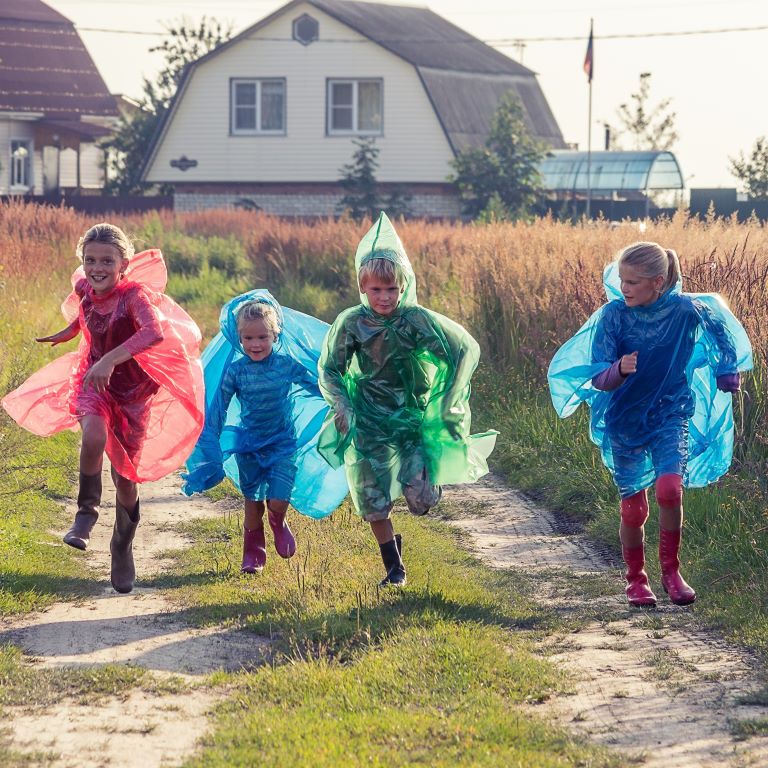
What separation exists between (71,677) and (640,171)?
118 feet

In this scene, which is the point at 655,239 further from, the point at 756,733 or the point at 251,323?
the point at 756,733

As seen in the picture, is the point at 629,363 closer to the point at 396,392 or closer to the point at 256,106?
the point at 396,392

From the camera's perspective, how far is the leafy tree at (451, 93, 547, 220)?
3838 centimetres

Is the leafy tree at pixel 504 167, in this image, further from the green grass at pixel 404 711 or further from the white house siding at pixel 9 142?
the green grass at pixel 404 711

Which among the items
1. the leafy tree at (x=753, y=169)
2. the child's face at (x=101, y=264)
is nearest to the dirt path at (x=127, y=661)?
the child's face at (x=101, y=264)

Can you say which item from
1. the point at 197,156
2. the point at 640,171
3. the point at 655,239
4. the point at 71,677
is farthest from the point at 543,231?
the point at 197,156

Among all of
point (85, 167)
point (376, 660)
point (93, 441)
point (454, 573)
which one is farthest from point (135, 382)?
point (85, 167)

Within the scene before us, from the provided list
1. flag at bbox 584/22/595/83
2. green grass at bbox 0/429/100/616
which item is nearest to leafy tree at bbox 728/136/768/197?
flag at bbox 584/22/595/83

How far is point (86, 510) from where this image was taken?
6.87 metres

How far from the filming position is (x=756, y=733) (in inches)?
191

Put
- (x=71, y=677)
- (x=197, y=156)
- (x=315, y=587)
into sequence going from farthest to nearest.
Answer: (x=197, y=156) < (x=315, y=587) < (x=71, y=677)

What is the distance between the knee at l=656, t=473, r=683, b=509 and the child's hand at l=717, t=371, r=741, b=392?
459 millimetres

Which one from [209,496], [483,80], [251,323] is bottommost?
[209,496]

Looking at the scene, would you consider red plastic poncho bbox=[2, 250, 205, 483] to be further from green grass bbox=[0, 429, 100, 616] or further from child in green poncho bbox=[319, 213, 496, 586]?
child in green poncho bbox=[319, 213, 496, 586]
